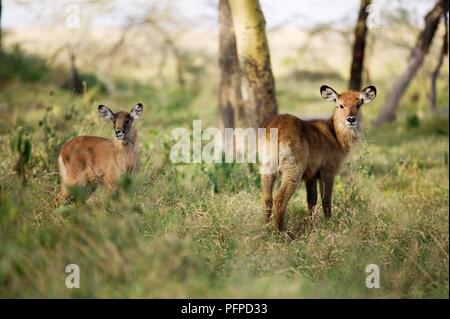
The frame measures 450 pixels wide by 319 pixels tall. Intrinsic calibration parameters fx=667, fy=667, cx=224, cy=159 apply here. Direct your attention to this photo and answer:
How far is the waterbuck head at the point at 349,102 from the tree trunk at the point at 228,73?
333 centimetres

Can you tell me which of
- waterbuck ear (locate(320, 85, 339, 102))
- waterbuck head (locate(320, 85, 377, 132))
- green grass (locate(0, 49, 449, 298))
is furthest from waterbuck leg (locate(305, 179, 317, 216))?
waterbuck ear (locate(320, 85, 339, 102))

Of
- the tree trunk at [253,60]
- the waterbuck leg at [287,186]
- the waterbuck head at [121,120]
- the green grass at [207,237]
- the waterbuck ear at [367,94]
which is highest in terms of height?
the tree trunk at [253,60]

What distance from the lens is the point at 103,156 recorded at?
7.62 metres

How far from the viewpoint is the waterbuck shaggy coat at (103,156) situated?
295 inches

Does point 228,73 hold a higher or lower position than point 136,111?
higher

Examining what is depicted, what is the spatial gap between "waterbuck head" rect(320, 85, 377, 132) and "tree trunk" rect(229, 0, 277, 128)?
5.88ft

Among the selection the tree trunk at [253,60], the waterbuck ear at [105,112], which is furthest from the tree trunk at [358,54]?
the waterbuck ear at [105,112]

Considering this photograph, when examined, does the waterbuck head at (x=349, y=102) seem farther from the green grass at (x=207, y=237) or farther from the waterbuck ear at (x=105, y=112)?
the waterbuck ear at (x=105, y=112)

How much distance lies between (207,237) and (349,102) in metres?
2.35

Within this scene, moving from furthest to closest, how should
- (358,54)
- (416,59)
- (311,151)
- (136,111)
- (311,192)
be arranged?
(416,59)
(358,54)
(136,111)
(311,192)
(311,151)

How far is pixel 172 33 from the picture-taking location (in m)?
24.4

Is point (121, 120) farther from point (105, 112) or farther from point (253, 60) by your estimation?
point (253, 60)

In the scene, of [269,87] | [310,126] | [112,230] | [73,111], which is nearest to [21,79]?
[73,111]

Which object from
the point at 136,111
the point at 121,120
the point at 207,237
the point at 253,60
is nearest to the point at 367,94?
the point at 253,60
